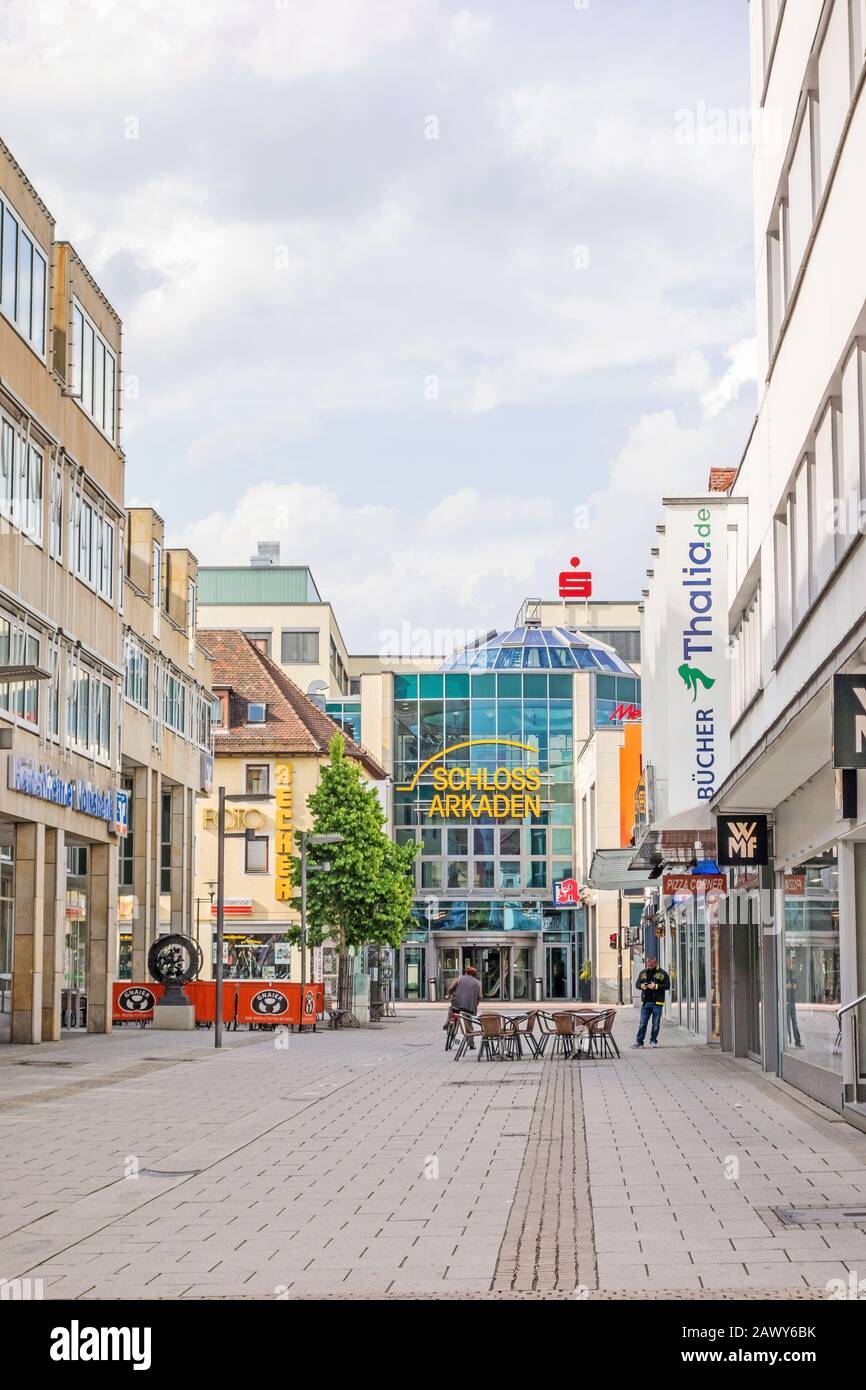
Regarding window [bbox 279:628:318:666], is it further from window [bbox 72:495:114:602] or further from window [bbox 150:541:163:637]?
window [bbox 72:495:114:602]

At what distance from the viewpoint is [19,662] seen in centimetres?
3138

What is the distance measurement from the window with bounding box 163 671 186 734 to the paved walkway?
24691 mm

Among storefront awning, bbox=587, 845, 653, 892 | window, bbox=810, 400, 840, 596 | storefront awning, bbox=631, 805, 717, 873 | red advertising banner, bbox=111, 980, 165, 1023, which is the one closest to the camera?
window, bbox=810, 400, 840, 596

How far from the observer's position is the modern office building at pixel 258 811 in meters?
68.9

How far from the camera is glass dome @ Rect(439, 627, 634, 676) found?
8494 cm

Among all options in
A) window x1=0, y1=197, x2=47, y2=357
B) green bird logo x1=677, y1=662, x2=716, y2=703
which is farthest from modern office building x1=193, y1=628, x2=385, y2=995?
window x1=0, y1=197, x2=47, y2=357

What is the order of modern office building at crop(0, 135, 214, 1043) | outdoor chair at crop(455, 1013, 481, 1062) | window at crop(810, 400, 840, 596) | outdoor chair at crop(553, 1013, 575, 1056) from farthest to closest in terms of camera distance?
outdoor chair at crop(455, 1013, 481, 1062) < modern office building at crop(0, 135, 214, 1043) < outdoor chair at crop(553, 1013, 575, 1056) < window at crop(810, 400, 840, 596)

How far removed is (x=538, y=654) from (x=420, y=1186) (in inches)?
2835

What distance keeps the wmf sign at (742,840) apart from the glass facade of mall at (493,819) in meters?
56.8

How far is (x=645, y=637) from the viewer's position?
50.4m

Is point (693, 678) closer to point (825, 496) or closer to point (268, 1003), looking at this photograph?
point (268, 1003)

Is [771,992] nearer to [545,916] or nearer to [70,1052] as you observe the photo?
[70,1052]
